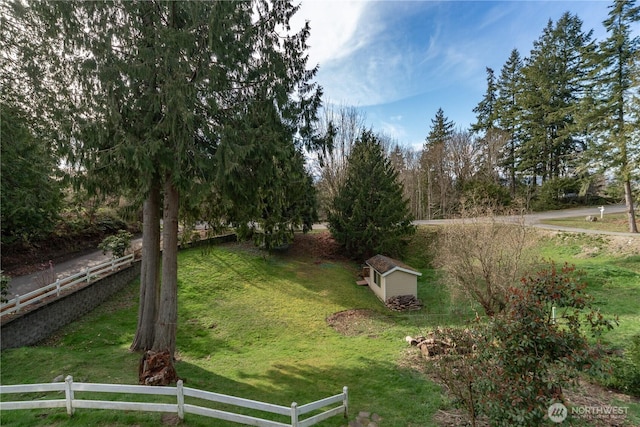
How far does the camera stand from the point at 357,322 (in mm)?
12820

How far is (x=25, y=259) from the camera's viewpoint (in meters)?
14.3

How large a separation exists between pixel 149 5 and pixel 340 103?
21870 mm

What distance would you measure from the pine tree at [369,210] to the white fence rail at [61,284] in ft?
42.5

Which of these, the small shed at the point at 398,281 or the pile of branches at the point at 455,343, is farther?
the small shed at the point at 398,281

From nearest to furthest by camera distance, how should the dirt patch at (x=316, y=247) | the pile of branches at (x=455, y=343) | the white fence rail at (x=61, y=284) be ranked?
the pile of branches at (x=455, y=343) → the white fence rail at (x=61, y=284) → the dirt patch at (x=316, y=247)

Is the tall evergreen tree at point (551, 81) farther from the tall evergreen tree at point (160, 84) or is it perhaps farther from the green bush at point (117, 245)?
the green bush at point (117, 245)

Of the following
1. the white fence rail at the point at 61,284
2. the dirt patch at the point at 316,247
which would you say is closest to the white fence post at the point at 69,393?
the white fence rail at the point at 61,284

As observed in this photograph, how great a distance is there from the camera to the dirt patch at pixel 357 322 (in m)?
11.9

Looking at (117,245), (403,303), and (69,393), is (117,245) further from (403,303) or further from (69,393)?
(403,303)

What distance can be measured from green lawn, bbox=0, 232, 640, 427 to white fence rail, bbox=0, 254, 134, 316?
123 cm

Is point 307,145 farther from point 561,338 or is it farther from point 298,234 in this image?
point 298,234

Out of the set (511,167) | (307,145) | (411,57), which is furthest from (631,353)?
(511,167)

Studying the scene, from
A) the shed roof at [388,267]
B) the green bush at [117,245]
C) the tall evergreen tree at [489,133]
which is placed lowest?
the shed roof at [388,267]

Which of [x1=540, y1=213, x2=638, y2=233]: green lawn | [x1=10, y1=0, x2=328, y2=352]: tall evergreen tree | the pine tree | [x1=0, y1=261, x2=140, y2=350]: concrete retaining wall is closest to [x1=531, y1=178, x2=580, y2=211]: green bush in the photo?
[x1=540, y1=213, x2=638, y2=233]: green lawn
